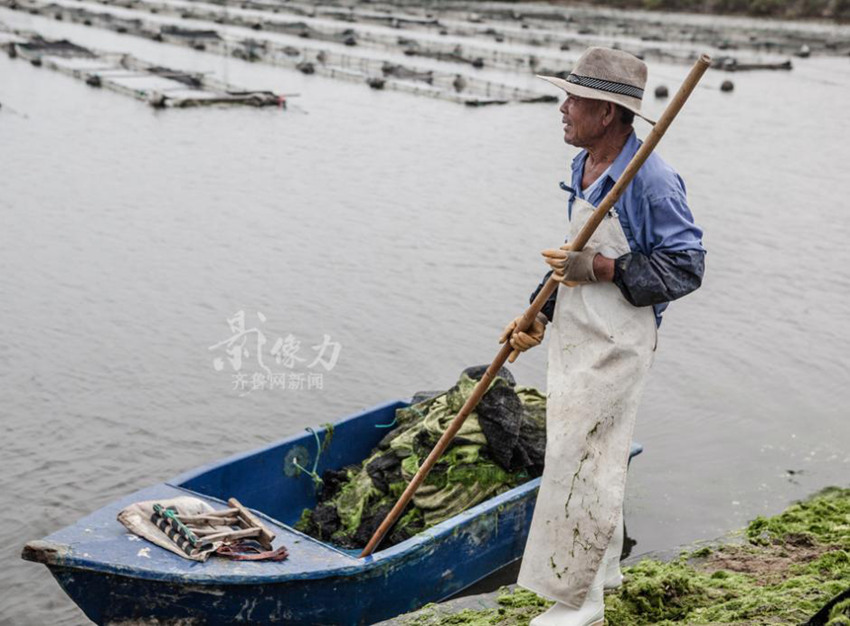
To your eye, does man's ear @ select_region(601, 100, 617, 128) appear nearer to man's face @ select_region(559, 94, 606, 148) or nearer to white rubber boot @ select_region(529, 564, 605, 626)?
man's face @ select_region(559, 94, 606, 148)

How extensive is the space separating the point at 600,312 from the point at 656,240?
34cm

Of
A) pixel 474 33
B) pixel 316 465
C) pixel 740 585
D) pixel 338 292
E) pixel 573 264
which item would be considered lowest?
pixel 338 292

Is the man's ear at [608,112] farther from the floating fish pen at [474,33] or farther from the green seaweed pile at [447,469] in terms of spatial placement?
the floating fish pen at [474,33]

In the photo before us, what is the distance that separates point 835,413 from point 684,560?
4911mm

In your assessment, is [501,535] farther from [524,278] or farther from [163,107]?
[163,107]

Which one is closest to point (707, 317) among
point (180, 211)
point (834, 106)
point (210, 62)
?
point (180, 211)

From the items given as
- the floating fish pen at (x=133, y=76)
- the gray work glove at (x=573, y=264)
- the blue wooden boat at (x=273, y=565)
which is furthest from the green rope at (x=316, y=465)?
the floating fish pen at (x=133, y=76)

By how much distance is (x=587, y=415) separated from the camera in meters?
4.04

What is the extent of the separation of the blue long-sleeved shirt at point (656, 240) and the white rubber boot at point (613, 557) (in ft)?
3.11

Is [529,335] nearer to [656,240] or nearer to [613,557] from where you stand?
[656,240]

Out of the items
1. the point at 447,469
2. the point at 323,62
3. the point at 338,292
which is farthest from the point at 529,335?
the point at 323,62

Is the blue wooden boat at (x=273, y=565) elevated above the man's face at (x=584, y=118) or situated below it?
below

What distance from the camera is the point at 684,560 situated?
6457 mm

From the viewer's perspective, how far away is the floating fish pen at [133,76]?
2600cm
